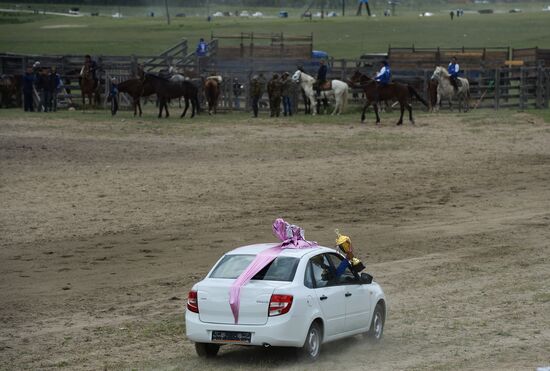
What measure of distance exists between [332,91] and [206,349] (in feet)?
107

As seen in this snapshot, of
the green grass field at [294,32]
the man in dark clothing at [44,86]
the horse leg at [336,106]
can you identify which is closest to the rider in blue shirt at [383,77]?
the horse leg at [336,106]

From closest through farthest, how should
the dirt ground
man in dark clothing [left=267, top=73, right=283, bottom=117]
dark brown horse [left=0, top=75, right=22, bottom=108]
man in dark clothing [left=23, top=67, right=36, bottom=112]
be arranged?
the dirt ground, man in dark clothing [left=267, top=73, right=283, bottom=117], man in dark clothing [left=23, top=67, right=36, bottom=112], dark brown horse [left=0, top=75, right=22, bottom=108]

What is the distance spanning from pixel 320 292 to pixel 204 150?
836 inches

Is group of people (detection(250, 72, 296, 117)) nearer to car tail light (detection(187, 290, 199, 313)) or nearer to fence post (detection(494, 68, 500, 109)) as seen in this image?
Answer: fence post (detection(494, 68, 500, 109))

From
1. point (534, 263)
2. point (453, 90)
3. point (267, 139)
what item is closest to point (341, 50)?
point (453, 90)

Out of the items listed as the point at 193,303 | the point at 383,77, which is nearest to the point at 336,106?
the point at 383,77

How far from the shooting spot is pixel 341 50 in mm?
87875

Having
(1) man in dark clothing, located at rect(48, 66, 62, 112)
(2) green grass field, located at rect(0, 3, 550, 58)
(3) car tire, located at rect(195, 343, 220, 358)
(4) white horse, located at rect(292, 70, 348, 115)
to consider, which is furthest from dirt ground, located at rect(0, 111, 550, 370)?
(2) green grass field, located at rect(0, 3, 550, 58)

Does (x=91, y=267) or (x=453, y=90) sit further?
(x=453, y=90)

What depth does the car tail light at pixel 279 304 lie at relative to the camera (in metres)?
13.0

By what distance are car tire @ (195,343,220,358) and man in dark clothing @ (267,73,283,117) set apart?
1217 inches

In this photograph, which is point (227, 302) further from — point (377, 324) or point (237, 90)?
point (237, 90)

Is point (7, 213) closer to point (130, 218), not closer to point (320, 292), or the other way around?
point (130, 218)

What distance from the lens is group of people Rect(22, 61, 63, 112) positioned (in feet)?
153
